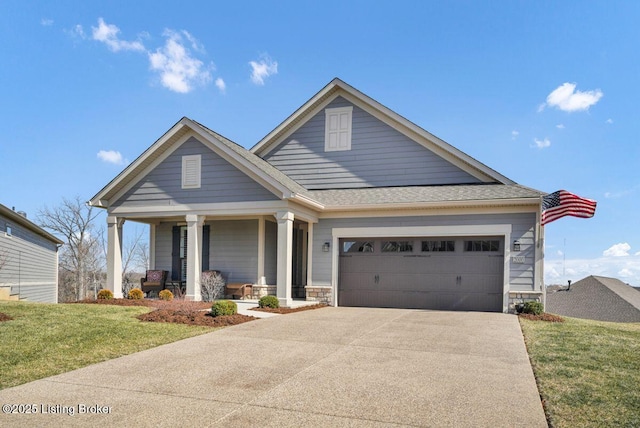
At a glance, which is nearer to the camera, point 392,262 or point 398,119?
point 392,262

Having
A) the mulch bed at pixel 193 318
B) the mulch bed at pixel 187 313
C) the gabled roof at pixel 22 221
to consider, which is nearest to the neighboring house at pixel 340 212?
the mulch bed at pixel 187 313

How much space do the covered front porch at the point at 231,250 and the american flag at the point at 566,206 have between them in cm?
714

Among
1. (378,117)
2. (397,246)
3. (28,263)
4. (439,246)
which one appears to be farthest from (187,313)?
(28,263)

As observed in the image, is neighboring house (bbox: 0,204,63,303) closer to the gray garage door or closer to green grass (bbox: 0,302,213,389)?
green grass (bbox: 0,302,213,389)

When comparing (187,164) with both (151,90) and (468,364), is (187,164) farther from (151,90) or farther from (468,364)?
(468,364)

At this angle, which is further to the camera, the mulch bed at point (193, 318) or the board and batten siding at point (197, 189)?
the board and batten siding at point (197, 189)

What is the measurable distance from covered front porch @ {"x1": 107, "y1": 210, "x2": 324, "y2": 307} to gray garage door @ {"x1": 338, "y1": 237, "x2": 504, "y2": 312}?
1.19m

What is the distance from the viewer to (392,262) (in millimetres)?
15070

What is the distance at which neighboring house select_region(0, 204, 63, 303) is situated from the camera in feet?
69.4

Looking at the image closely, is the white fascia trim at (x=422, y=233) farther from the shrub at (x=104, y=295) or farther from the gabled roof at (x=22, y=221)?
the gabled roof at (x=22, y=221)

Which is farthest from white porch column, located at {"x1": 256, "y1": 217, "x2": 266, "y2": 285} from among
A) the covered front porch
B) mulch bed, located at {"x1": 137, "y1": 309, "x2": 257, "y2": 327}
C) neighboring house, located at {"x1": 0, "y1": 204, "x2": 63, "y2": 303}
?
neighboring house, located at {"x1": 0, "y1": 204, "x2": 63, "y2": 303}

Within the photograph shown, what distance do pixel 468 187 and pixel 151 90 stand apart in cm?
1110

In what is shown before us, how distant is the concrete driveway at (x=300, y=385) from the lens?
4480mm

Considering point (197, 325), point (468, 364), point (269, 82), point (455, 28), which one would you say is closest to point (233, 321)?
point (197, 325)
